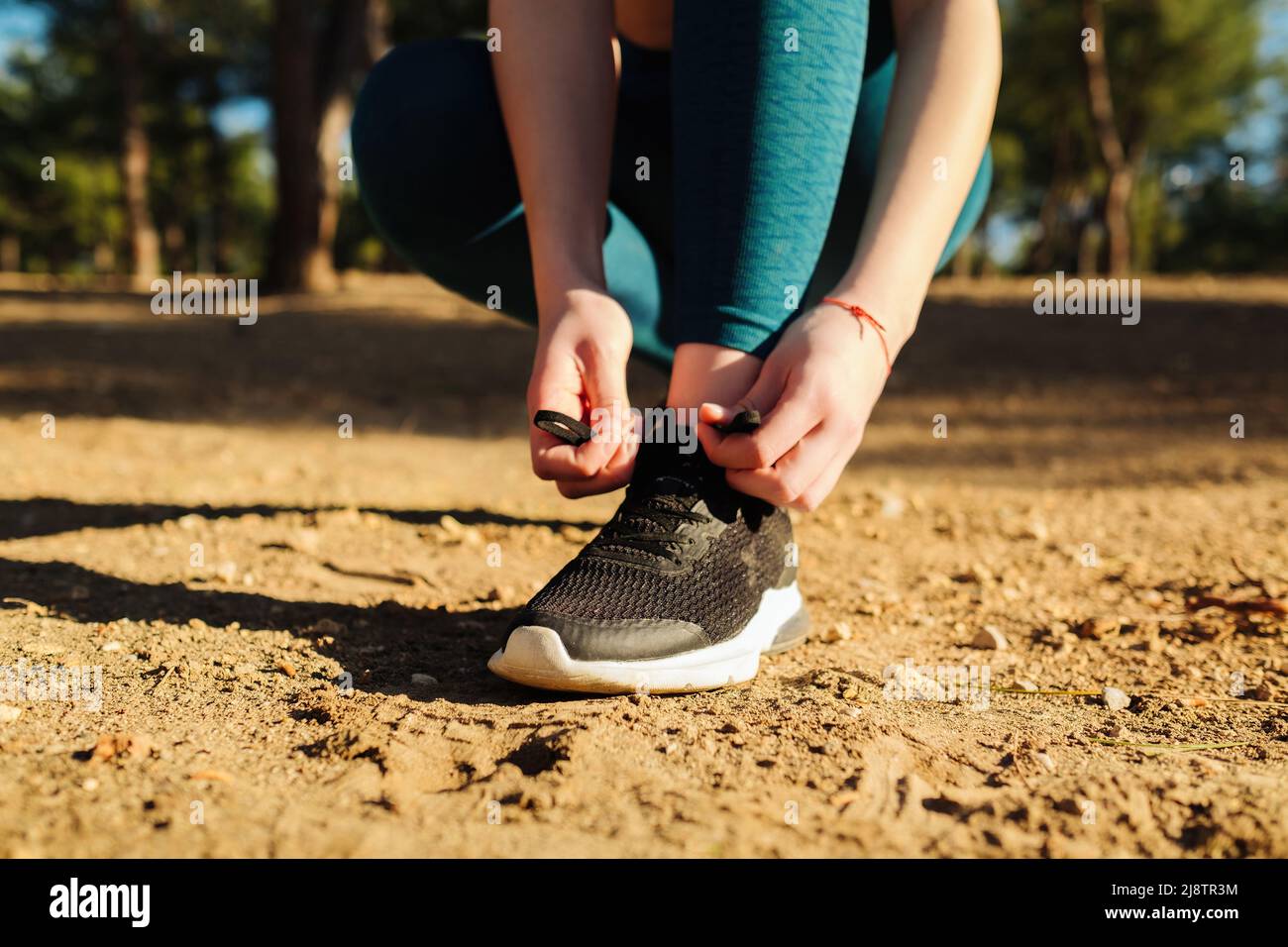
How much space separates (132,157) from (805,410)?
1154cm

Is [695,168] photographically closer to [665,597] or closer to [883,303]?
[883,303]

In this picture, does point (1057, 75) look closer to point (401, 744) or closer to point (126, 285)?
point (126, 285)

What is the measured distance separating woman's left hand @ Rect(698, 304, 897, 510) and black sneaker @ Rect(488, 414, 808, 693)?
3.7 inches

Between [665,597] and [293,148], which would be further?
[293,148]

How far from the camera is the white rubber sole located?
1191 millimetres

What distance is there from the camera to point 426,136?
179 cm

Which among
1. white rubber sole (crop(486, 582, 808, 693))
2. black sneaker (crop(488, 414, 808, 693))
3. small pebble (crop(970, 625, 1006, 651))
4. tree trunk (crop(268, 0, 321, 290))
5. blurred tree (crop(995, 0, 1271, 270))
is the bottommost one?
small pebble (crop(970, 625, 1006, 651))

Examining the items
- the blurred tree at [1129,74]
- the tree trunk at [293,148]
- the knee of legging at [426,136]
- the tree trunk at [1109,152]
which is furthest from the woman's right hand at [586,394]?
the blurred tree at [1129,74]

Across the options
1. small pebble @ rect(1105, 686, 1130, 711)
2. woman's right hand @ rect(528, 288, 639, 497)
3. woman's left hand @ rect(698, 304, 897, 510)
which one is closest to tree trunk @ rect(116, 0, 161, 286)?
woman's right hand @ rect(528, 288, 639, 497)

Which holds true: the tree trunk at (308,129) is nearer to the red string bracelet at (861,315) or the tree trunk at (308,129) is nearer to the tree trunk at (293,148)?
the tree trunk at (293,148)

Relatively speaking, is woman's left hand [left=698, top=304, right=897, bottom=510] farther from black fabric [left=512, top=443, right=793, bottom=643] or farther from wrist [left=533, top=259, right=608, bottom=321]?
wrist [left=533, top=259, right=608, bottom=321]

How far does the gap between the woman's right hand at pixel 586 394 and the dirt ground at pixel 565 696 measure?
11.2 inches

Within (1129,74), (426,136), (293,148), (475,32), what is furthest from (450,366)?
(1129,74)

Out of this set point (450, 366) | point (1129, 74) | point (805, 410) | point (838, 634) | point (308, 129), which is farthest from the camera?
point (1129, 74)
